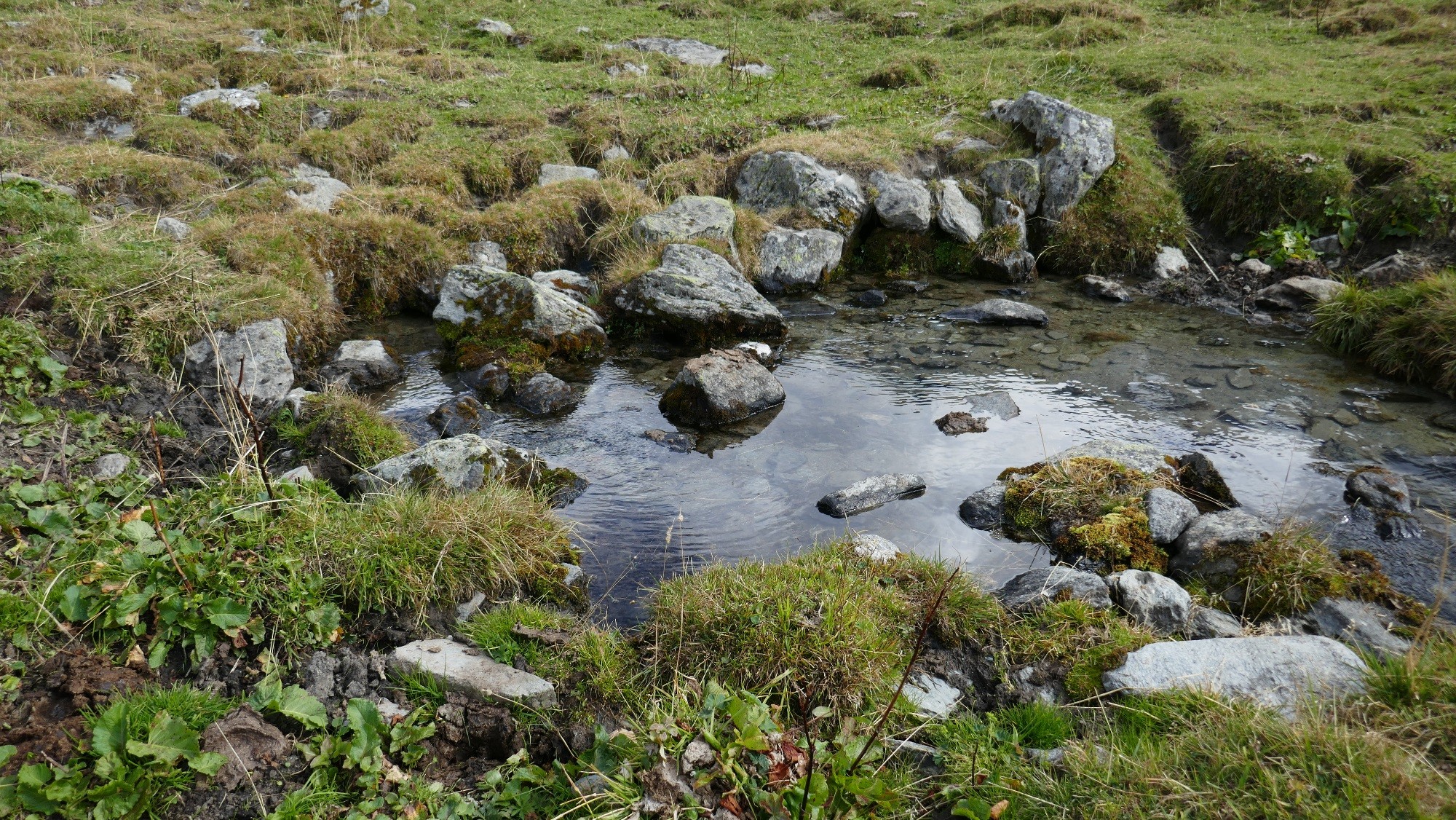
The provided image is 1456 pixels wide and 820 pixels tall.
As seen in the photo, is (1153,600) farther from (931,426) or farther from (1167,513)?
(931,426)

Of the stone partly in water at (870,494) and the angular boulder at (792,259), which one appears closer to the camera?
the stone partly in water at (870,494)

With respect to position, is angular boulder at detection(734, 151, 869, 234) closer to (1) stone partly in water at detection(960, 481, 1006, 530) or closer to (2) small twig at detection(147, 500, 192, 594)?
(1) stone partly in water at detection(960, 481, 1006, 530)

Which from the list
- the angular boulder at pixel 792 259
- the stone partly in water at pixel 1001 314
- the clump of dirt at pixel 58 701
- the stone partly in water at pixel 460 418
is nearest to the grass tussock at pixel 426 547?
the clump of dirt at pixel 58 701

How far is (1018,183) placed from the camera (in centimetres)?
1716

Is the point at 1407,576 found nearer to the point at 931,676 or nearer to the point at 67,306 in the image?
the point at 931,676

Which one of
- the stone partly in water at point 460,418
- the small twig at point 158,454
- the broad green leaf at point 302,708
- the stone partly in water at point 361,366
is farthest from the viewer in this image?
the stone partly in water at point 361,366

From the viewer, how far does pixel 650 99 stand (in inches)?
838

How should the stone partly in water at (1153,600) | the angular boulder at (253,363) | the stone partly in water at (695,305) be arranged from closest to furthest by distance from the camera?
the stone partly in water at (1153,600)
the angular boulder at (253,363)
the stone partly in water at (695,305)

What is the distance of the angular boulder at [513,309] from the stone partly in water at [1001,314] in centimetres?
739

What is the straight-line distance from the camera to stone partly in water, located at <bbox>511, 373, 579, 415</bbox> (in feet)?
35.3

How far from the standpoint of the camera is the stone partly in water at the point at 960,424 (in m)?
10.3

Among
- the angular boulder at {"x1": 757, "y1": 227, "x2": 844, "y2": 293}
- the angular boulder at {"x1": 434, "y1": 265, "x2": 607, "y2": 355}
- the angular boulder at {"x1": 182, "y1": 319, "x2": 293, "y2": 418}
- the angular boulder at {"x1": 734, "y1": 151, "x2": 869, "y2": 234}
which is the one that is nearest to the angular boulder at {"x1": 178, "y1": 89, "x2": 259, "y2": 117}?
the angular boulder at {"x1": 434, "y1": 265, "x2": 607, "y2": 355}

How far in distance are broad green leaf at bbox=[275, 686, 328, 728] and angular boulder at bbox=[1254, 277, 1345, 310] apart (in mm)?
16994

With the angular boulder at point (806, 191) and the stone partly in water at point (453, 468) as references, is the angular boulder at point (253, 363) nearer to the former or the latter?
the stone partly in water at point (453, 468)
